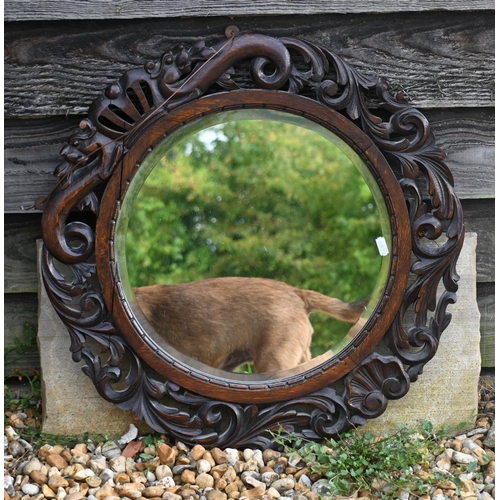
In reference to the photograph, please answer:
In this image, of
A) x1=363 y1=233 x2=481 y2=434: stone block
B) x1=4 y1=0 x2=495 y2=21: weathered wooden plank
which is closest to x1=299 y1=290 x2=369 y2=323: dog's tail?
x1=363 y1=233 x2=481 y2=434: stone block

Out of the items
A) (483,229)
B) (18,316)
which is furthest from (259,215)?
(18,316)

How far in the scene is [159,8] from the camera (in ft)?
6.70

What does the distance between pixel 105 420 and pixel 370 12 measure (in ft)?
4.86

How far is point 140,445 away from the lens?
6.76ft

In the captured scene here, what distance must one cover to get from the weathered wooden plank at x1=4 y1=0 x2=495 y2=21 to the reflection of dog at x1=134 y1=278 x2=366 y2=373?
80 cm

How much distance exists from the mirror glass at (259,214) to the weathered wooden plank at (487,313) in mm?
428

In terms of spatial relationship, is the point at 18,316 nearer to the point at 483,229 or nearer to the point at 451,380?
the point at 451,380

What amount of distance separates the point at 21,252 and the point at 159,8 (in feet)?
2.84

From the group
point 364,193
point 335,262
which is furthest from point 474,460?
point 364,193

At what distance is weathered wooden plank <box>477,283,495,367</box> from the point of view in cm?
226

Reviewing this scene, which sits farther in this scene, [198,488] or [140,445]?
[140,445]

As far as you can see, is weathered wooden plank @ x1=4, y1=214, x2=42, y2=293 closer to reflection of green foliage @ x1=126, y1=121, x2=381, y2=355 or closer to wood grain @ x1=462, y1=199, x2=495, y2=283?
reflection of green foliage @ x1=126, y1=121, x2=381, y2=355

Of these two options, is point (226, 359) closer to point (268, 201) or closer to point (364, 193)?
point (268, 201)

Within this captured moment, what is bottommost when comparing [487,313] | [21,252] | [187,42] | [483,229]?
[487,313]
